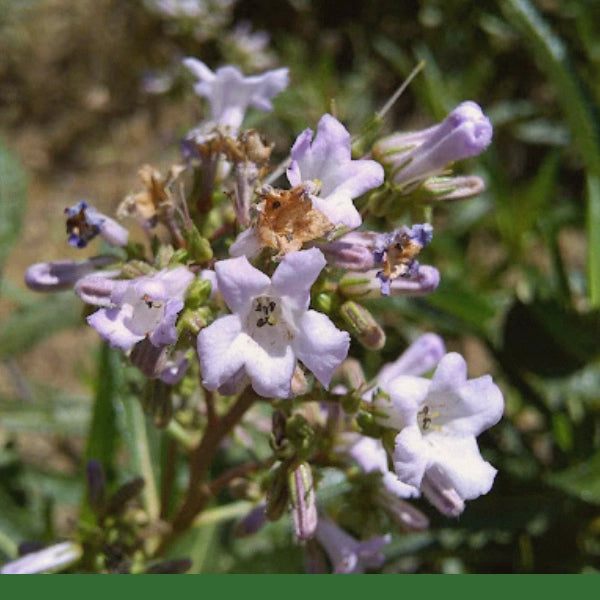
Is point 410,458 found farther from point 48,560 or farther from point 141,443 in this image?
point 141,443

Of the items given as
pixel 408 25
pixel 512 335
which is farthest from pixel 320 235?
pixel 408 25

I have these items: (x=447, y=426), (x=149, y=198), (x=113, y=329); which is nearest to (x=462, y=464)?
(x=447, y=426)

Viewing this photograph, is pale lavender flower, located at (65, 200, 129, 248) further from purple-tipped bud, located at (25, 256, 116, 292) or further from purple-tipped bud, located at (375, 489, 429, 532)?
purple-tipped bud, located at (375, 489, 429, 532)

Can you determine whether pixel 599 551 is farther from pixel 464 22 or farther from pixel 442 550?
pixel 464 22

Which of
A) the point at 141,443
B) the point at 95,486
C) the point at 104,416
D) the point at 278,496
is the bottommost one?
the point at 141,443

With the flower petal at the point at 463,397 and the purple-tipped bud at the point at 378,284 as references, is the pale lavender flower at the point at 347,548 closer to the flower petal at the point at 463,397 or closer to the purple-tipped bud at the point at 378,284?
the flower petal at the point at 463,397
